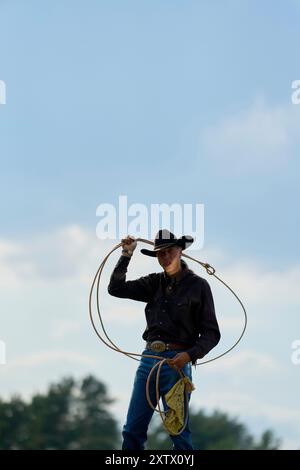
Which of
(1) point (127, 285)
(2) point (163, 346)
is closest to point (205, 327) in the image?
(2) point (163, 346)

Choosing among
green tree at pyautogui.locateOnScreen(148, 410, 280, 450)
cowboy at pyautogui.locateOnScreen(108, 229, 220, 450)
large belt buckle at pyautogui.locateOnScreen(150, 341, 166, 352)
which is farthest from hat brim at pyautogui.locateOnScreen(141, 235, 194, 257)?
green tree at pyautogui.locateOnScreen(148, 410, 280, 450)

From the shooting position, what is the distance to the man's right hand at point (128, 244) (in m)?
10.9

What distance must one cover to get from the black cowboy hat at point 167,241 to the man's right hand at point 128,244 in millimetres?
194

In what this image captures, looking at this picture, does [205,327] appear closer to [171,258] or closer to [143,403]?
[171,258]

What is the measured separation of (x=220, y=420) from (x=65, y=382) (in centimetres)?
1354

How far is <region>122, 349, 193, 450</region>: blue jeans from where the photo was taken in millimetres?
10625

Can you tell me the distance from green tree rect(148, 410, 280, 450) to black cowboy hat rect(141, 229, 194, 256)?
77.5m

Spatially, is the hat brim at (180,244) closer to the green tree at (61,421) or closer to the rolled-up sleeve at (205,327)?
the rolled-up sleeve at (205,327)

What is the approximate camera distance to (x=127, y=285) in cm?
1097

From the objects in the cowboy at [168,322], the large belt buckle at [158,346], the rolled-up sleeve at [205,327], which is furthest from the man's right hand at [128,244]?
the large belt buckle at [158,346]

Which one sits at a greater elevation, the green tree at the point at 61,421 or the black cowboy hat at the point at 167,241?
the green tree at the point at 61,421

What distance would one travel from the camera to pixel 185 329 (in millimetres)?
10734
